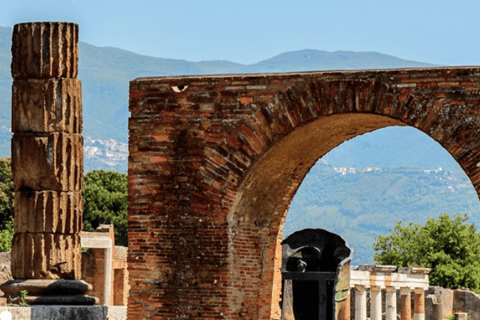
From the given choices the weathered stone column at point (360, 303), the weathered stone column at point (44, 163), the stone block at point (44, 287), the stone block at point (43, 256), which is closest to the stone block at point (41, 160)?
the weathered stone column at point (44, 163)

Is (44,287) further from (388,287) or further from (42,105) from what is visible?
(388,287)

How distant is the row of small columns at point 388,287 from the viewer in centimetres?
4806

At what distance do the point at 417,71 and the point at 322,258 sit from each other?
8.32 metres

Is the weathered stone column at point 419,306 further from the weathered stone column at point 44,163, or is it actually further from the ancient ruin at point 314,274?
the weathered stone column at point 44,163

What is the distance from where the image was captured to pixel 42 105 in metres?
20.1

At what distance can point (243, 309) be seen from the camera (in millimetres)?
16375

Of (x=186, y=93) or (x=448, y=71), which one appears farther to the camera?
(x=186, y=93)

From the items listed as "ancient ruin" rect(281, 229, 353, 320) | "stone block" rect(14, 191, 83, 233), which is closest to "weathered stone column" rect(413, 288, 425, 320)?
"ancient ruin" rect(281, 229, 353, 320)

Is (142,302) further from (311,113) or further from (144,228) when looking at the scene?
(311,113)

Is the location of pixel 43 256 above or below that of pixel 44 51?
below

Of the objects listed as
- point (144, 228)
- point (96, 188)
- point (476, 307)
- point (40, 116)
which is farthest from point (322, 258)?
point (96, 188)

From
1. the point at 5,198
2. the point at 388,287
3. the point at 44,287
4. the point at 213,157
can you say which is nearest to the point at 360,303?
the point at 388,287

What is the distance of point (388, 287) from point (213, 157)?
1355 inches

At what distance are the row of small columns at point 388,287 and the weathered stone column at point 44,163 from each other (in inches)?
1113
